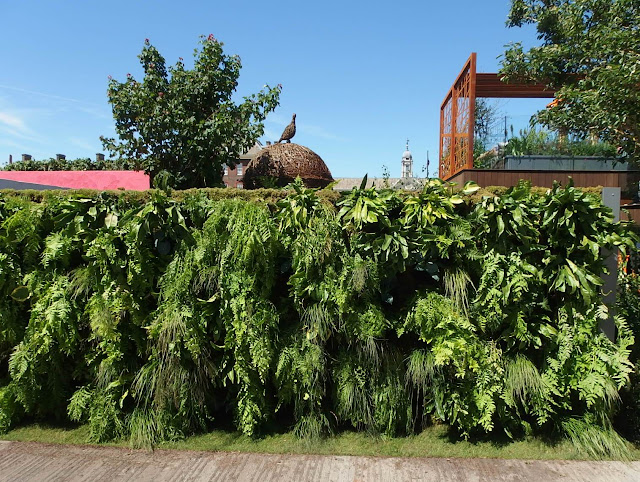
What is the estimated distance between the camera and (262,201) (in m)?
4.13

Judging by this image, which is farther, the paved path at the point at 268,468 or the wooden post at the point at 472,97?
the wooden post at the point at 472,97

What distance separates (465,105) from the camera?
1123cm

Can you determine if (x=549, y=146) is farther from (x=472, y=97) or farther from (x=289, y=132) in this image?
(x=289, y=132)

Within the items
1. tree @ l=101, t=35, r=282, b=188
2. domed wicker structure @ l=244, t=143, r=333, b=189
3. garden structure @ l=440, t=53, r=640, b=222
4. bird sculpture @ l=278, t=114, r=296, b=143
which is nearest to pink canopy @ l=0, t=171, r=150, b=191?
tree @ l=101, t=35, r=282, b=188

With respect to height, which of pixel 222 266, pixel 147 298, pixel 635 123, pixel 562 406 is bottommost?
pixel 562 406

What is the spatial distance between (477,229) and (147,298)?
2940 mm

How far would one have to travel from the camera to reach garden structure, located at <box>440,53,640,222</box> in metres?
10.5

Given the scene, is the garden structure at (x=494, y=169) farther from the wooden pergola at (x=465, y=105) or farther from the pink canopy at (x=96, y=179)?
the pink canopy at (x=96, y=179)

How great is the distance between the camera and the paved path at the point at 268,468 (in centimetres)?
345

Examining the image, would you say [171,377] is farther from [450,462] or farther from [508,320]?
[508,320]

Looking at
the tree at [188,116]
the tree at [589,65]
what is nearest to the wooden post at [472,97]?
the tree at [589,65]

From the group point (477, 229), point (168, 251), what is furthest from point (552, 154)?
point (168, 251)

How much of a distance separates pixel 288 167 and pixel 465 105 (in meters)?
6.53

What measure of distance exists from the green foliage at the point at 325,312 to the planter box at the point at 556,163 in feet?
25.7
